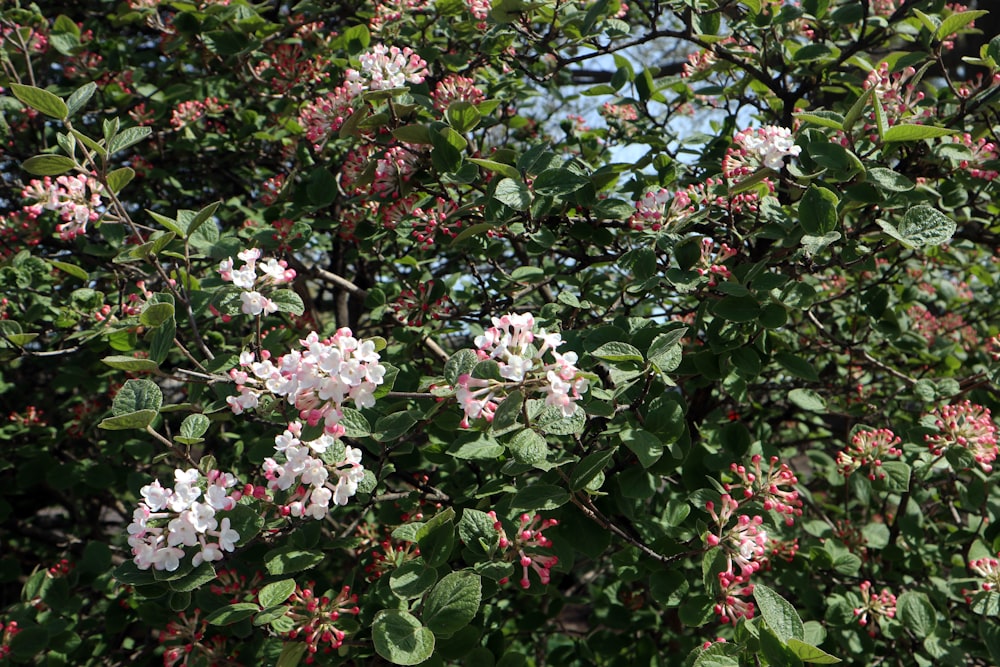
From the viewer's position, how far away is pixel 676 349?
68.5 inches

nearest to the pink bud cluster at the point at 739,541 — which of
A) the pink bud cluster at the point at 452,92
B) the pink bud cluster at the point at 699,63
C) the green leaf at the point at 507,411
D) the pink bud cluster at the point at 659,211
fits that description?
the green leaf at the point at 507,411

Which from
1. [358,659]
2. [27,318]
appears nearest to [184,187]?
[27,318]

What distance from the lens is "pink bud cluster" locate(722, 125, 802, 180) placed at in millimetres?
1970

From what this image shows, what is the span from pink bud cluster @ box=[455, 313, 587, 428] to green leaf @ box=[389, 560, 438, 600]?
351 mm

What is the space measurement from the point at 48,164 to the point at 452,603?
1367 millimetres

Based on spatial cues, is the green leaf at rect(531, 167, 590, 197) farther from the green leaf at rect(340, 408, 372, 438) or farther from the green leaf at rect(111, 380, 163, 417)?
the green leaf at rect(111, 380, 163, 417)

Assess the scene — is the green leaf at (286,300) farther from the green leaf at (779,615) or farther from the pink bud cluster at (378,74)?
the green leaf at (779,615)

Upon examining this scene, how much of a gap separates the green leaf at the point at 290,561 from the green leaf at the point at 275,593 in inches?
1.1

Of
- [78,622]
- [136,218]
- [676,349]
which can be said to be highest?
[676,349]

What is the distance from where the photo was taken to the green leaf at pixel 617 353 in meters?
1.59

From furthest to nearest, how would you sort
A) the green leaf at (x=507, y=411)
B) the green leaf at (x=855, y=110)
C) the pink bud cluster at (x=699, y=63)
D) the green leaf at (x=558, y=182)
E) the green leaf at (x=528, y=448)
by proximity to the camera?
the pink bud cluster at (x=699, y=63) → the green leaf at (x=558, y=182) → the green leaf at (x=855, y=110) → the green leaf at (x=528, y=448) → the green leaf at (x=507, y=411)

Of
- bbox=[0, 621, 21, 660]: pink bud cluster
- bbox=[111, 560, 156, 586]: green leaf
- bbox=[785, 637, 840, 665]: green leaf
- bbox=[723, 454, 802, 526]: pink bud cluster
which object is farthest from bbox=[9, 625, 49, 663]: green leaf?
bbox=[785, 637, 840, 665]: green leaf

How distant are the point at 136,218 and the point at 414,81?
2152mm

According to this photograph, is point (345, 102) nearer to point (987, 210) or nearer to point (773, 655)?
point (773, 655)
